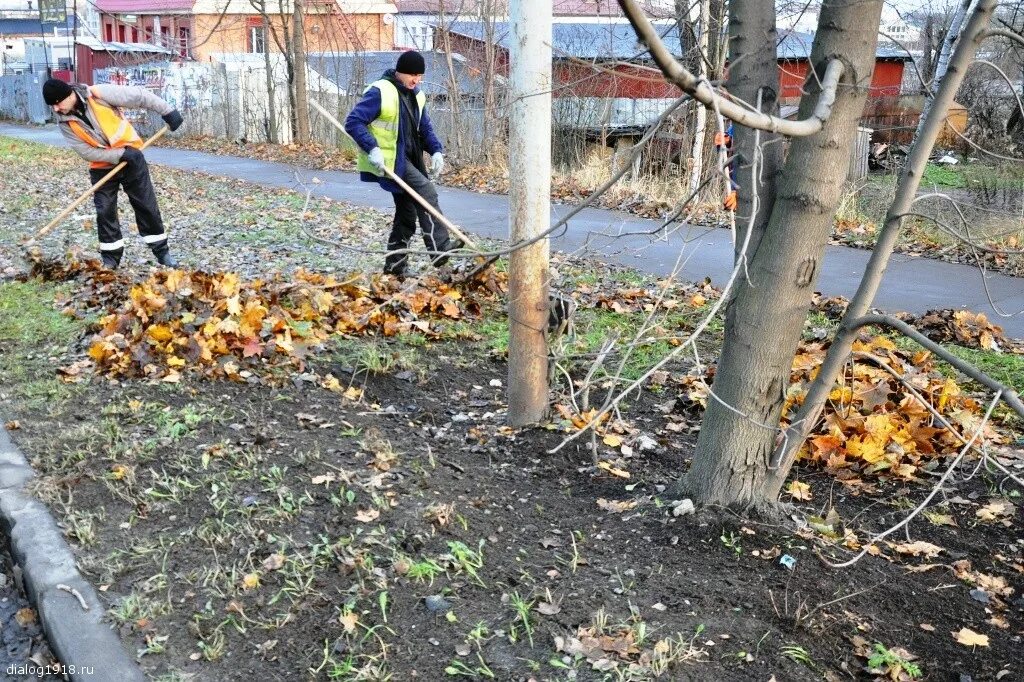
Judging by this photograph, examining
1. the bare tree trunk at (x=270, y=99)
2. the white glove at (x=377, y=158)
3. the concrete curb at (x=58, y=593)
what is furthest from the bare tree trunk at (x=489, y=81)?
the concrete curb at (x=58, y=593)

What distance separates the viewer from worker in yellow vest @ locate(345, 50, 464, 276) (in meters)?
7.32

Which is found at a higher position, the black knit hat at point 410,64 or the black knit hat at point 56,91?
the black knit hat at point 410,64

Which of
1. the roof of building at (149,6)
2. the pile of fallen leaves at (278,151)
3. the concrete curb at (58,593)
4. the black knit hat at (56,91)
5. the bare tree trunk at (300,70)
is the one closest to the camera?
the concrete curb at (58,593)

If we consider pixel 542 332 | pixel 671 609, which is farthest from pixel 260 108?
pixel 671 609

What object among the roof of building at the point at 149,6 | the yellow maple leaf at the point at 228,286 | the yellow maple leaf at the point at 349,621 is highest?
the roof of building at the point at 149,6

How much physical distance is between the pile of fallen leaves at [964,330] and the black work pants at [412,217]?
141 inches

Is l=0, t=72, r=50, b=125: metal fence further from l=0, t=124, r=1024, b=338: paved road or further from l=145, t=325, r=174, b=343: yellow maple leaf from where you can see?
l=145, t=325, r=174, b=343: yellow maple leaf

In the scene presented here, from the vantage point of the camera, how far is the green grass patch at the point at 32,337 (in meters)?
5.40

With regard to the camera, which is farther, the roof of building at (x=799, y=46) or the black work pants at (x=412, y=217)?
the black work pants at (x=412, y=217)

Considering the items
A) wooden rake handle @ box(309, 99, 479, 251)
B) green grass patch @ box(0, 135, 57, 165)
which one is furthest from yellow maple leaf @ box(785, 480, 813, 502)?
green grass patch @ box(0, 135, 57, 165)

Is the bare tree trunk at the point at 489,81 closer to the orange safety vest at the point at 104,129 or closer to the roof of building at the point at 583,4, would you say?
the roof of building at the point at 583,4

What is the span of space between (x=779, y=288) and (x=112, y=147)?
6884 mm

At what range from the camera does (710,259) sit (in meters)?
9.56

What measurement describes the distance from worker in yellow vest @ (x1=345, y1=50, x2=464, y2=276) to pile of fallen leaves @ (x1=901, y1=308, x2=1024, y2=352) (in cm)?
347
